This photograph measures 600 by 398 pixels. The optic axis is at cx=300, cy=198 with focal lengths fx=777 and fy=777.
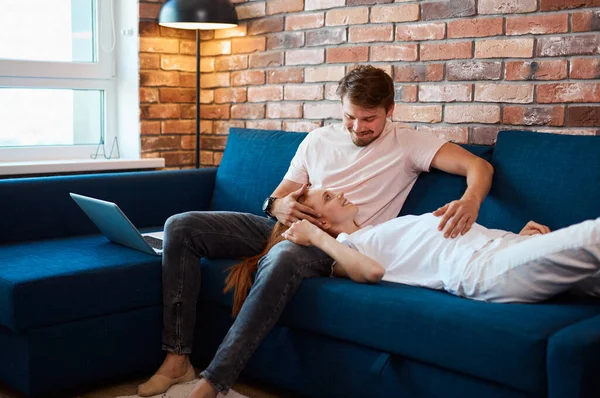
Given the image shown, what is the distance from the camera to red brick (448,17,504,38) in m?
2.83

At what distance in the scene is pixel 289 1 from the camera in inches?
142

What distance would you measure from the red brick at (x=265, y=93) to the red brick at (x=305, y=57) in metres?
0.14

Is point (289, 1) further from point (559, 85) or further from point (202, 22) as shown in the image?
point (559, 85)

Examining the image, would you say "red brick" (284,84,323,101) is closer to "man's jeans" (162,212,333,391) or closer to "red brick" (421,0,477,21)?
"red brick" (421,0,477,21)

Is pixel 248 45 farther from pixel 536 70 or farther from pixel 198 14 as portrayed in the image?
pixel 536 70

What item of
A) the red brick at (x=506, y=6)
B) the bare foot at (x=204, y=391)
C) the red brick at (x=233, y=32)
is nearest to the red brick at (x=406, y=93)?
the red brick at (x=506, y=6)

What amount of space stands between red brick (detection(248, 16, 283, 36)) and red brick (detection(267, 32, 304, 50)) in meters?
0.04

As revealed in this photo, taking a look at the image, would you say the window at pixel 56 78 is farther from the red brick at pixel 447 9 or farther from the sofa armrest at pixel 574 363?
the sofa armrest at pixel 574 363

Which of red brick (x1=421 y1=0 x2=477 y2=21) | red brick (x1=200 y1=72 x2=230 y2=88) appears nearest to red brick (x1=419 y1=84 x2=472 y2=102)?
red brick (x1=421 y1=0 x2=477 y2=21)

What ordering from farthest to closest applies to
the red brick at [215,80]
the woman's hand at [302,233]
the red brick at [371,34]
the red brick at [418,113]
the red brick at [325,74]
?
the red brick at [215,80], the red brick at [325,74], the red brick at [371,34], the red brick at [418,113], the woman's hand at [302,233]

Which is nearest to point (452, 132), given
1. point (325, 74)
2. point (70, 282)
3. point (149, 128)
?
point (325, 74)

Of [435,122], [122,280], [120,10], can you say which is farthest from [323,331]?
[120,10]

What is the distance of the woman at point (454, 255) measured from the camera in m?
1.95

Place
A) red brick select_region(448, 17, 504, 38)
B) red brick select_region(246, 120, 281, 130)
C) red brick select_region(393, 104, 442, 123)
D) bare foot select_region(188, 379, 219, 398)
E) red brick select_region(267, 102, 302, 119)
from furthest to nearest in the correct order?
1. red brick select_region(246, 120, 281, 130)
2. red brick select_region(267, 102, 302, 119)
3. red brick select_region(393, 104, 442, 123)
4. red brick select_region(448, 17, 504, 38)
5. bare foot select_region(188, 379, 219, 398)
